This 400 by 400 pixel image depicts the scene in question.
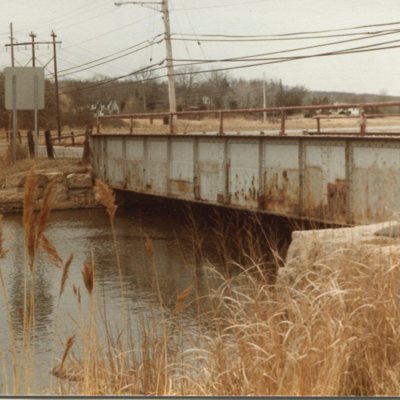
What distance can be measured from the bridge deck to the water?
78.3 inches

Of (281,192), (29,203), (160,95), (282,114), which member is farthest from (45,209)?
(160,95)

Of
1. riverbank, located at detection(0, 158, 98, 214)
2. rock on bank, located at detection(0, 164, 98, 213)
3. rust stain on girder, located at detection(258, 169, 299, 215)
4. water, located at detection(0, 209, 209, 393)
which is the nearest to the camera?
water, located at detection(0, 209, 209, 393)

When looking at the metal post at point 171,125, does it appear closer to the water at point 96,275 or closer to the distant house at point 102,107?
the distant house at point 102,107

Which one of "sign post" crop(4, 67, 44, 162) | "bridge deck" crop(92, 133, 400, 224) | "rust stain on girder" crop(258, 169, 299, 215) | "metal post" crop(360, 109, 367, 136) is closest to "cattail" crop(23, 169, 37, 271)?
"sign post" crop(4, 67, 44, 162)

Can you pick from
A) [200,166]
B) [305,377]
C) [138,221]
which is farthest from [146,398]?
[138,221]

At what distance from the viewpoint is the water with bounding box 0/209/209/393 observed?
426 inches

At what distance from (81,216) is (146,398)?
29.5 m

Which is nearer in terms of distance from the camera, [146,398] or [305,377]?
[146,398]

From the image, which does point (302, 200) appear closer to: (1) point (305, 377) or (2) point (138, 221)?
(2) point (138, 221)

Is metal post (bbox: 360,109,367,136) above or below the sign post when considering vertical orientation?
below

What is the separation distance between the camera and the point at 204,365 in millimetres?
6066

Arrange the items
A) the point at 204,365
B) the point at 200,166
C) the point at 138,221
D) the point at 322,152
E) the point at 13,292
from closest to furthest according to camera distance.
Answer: the point at 204,365 < the point at 13,292 < the point at 322,152 < the point at 200,166 < the point at 138,221

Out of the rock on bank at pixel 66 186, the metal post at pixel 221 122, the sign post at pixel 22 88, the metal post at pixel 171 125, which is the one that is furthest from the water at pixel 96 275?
the metal post at pixel 221 122

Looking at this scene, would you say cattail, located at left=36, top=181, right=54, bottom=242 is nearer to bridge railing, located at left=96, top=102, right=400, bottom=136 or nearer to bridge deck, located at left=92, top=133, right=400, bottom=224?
bridge deck, located at left=92, top=133, right=400, bottom=224
